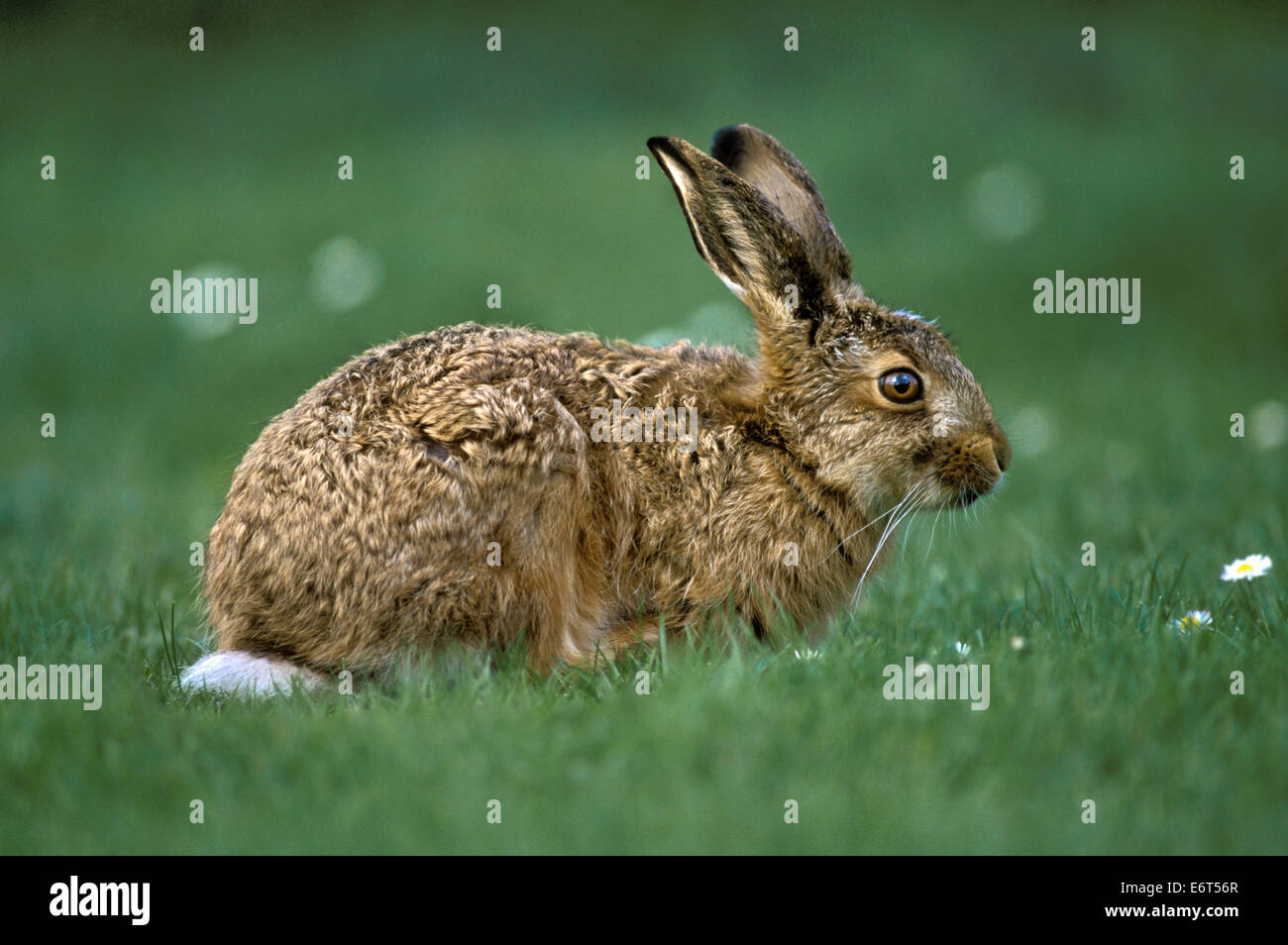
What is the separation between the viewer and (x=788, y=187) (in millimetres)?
6512

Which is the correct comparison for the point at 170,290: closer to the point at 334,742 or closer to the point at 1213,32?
the point at 334,742

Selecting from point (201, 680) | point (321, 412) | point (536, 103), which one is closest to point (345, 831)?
point (201, 680)

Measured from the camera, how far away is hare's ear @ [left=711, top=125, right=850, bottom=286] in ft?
20.5

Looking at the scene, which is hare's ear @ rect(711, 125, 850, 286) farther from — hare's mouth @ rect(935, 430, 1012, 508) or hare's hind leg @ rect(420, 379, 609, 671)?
hare's hind leg @ rect(420, 379, 609, 671)

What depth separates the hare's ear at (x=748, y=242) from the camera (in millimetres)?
5758

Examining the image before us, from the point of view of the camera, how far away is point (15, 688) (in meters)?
5.37

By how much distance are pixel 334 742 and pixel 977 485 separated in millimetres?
3021

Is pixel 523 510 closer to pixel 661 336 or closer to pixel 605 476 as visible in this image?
pixel 605 476
